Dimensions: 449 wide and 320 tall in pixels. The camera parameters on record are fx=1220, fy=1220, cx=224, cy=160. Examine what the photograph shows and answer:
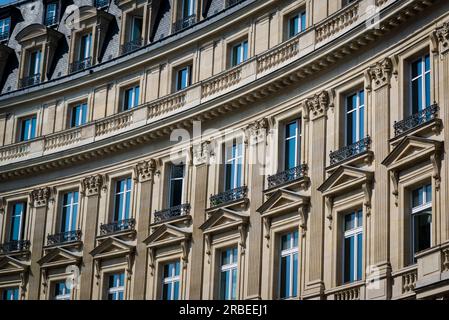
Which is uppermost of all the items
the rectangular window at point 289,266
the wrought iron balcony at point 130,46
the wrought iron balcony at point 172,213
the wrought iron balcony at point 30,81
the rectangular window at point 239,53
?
the wrought iron balcony at point 130,46

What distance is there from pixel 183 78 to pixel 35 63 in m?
11.2

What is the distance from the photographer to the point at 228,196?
1890 inches

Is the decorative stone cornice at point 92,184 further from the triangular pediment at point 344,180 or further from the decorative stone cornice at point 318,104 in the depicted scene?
the triangular pediment at point 344,180

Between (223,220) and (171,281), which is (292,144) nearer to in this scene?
(223,220)

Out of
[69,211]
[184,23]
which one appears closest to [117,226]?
[69,211]

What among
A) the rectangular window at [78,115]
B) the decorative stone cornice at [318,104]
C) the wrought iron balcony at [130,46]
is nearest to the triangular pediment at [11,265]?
the rectangular window at [78,115]

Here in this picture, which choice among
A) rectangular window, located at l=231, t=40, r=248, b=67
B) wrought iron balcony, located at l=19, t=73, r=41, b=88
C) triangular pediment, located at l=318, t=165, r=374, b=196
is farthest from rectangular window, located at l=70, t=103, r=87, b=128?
triangular pediment, located at l=318, t=165, r=374, b=196

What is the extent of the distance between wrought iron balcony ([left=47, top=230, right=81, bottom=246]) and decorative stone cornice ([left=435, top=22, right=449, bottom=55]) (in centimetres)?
2130

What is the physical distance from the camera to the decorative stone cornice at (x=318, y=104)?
146 feet

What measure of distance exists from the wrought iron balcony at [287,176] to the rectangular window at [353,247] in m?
3.04

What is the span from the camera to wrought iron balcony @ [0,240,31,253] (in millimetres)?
56438

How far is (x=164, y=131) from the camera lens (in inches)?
2031

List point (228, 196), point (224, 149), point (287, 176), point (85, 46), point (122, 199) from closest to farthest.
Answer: point (287, 176)
point (228, 196)
point (224, 149)
point (122, 199)
point (85, 46)

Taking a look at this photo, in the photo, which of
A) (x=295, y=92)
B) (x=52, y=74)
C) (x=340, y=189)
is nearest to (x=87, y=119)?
(x=52, y=74)
